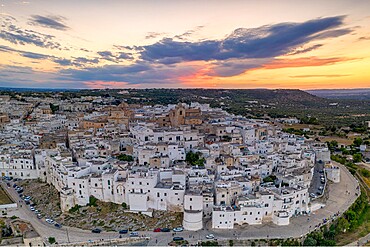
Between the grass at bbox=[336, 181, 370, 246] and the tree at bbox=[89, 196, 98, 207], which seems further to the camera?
the tree at bbox=[89, 196, 98, 207]

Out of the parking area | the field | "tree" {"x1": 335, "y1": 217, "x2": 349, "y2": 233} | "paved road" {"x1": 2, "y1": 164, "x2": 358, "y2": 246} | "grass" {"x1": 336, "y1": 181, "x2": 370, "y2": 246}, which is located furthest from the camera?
the parking area

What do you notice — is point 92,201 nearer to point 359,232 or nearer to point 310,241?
point 310,241

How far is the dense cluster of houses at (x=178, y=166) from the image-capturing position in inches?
1150

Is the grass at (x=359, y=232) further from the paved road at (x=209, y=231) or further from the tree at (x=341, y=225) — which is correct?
the paved road at (x=209, y=231)

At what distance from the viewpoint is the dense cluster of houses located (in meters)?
29.2

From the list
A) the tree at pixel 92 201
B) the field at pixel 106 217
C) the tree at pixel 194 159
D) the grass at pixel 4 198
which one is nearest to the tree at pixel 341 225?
the tree at pixel 194 159

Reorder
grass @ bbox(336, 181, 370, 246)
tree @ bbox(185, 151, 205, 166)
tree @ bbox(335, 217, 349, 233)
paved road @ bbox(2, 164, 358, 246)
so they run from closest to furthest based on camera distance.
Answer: paved road @ bbox(2, 164, 358, 246), grass @ bbox(336, 181, 370, 246), tree @ bbox(335, 217, 349, 233), tree @ bbox(185, 151, 205, 166)

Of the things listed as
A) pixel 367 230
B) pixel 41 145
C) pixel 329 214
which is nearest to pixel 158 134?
pixel 41 145

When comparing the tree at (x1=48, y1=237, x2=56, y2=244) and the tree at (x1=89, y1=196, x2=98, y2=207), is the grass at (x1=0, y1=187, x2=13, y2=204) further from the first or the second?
the tree at (x1=48, y1=237, x2=56, y2=244)

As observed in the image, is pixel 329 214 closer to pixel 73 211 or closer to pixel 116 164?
pixel 116 164

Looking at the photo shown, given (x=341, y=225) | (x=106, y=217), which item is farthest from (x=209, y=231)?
(x=341, y=225)

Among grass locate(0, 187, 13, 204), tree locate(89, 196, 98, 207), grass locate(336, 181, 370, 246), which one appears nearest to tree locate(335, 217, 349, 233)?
grass locate(336, 181, 370, 246)

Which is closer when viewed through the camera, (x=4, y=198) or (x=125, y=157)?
(x=4, y=198)

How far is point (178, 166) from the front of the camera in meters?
33.6
